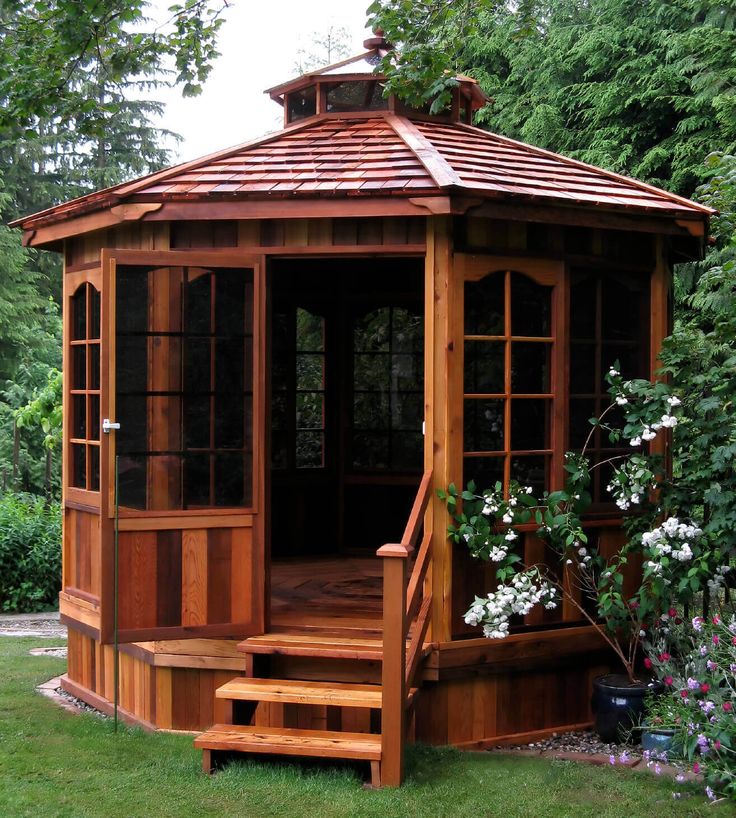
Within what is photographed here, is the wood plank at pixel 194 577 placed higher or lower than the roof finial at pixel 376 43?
lower

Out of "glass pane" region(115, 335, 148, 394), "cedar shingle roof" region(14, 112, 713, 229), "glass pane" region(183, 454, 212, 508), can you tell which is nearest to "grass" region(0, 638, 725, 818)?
"glass pane" region(183, 454, 212, 508)

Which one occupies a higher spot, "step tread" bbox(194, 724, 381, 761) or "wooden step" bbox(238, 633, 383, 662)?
"wooden step" bbox(238, 633, 383, 662)

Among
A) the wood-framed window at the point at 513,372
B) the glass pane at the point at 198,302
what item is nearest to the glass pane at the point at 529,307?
the wood-framed window at the point at 513,372

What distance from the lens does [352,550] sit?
8.49m

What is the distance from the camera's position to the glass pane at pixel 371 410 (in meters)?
8.41

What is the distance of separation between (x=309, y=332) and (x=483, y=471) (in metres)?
3.04

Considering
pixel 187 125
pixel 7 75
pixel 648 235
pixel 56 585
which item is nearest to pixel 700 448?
pixel 648 235

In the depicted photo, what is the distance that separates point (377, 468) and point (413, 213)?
11.2 ft

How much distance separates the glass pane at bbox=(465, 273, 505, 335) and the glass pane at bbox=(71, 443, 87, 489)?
8.38 ft

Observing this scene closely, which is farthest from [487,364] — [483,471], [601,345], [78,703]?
[78,703]

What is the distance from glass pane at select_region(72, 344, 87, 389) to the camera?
21.4ft

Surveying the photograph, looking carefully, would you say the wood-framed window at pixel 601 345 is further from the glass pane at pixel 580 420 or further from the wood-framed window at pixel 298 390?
the wood-framed window at pixel 298 390

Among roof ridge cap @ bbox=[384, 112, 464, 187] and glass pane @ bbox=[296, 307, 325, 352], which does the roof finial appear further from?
glass pane @ bbox=[296, 307, 325, 352]

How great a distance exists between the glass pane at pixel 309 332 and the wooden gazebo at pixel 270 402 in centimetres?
207
